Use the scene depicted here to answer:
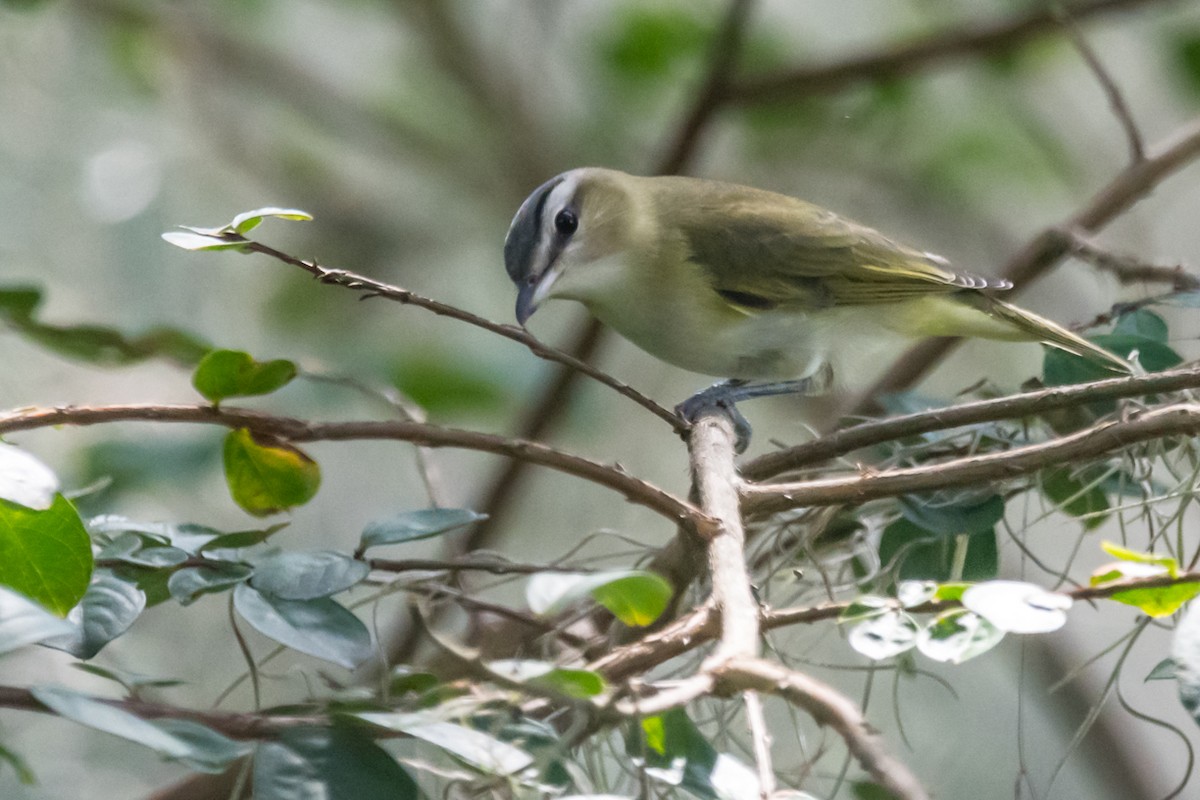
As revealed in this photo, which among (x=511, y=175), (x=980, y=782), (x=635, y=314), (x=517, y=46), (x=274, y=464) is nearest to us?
(x=274, y=464)

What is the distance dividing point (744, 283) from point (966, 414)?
3.32 ft

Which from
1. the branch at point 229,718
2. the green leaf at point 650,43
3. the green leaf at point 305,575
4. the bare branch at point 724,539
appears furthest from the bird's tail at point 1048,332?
the green leaf at point 650,43

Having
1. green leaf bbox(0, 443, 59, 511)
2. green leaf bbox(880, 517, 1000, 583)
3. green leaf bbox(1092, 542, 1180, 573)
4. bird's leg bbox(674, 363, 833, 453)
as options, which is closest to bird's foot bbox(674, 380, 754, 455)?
bird's leg bbox(674, 363, 833, 453)

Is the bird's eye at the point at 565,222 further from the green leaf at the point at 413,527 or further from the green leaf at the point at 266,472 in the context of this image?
the green leaf at the point at 413,527

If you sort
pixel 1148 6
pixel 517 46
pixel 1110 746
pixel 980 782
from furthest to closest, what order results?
1. pixel 517 46
2. pixel 980 782
3. pixel 1148 6
4. pixel 1110 746

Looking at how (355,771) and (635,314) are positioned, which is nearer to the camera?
A: (355,771)

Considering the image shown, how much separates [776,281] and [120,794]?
2.09 m

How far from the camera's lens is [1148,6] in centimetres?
→ 261

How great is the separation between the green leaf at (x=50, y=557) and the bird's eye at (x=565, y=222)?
118 centimetres

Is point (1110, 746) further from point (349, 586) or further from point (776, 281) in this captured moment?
point (349, 586)

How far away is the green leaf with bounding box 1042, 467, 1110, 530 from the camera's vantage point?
51.4 inches

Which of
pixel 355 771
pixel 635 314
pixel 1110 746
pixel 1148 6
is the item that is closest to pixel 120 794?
pixel 635 314

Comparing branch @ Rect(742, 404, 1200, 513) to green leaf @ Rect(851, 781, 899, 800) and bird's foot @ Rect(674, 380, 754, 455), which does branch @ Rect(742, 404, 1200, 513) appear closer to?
green leaf @ Rect(851, 781, 899, 800)

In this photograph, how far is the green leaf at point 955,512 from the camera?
1196 millimetres
